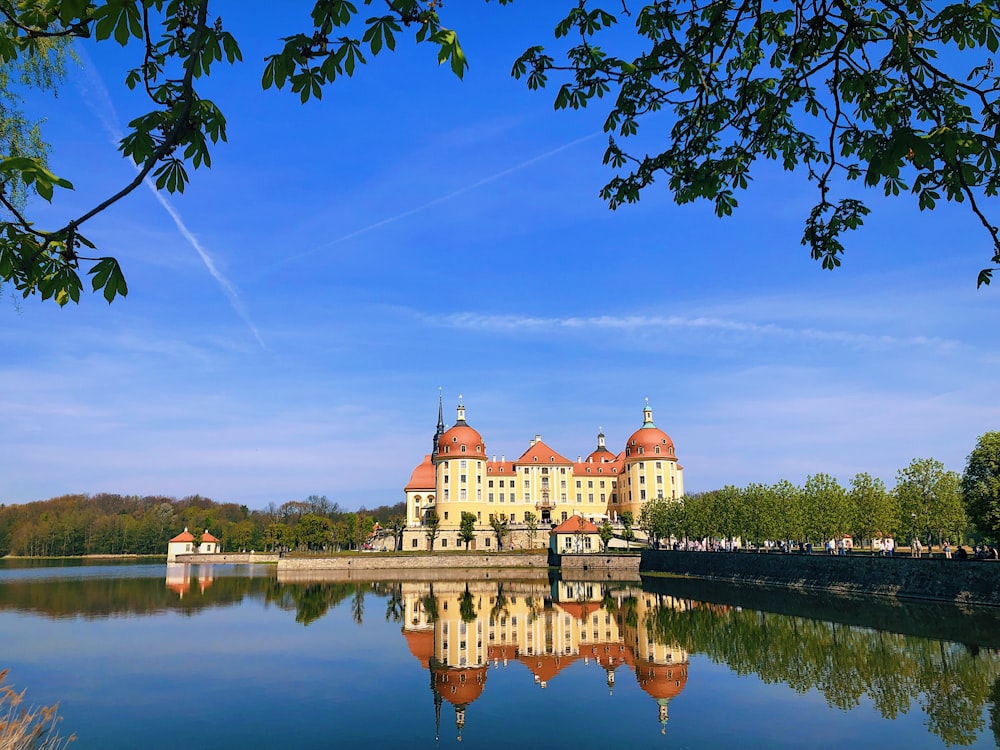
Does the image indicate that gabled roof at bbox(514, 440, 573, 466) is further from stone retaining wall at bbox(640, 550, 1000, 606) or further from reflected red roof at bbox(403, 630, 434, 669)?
reflected red roof at bbox(403, 630, 434, 669)

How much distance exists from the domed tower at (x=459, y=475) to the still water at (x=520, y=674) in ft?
122

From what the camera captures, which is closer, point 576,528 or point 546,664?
point 546,664

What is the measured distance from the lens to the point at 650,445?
79.7m

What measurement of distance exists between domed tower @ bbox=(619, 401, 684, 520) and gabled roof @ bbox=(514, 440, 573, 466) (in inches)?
341

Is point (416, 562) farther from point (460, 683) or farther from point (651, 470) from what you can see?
point (460, 683)

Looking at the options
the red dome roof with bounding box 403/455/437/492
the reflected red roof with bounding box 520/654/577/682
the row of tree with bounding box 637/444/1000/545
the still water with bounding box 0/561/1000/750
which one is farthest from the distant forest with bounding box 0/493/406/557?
the reflected red roof with bounding box 520/654/577/682

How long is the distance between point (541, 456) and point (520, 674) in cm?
6208

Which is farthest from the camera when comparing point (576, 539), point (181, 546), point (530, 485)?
point (181, 546)

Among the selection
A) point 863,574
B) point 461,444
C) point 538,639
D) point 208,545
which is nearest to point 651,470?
point 461,444

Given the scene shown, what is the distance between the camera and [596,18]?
17.4 feet

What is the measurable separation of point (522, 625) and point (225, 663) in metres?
14.4

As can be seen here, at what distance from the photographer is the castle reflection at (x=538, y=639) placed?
21.3 metres

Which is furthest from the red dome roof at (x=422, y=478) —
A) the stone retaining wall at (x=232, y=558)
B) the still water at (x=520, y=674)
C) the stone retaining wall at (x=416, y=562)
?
the still water at (x=520, y=674)

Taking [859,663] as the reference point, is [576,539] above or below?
above
